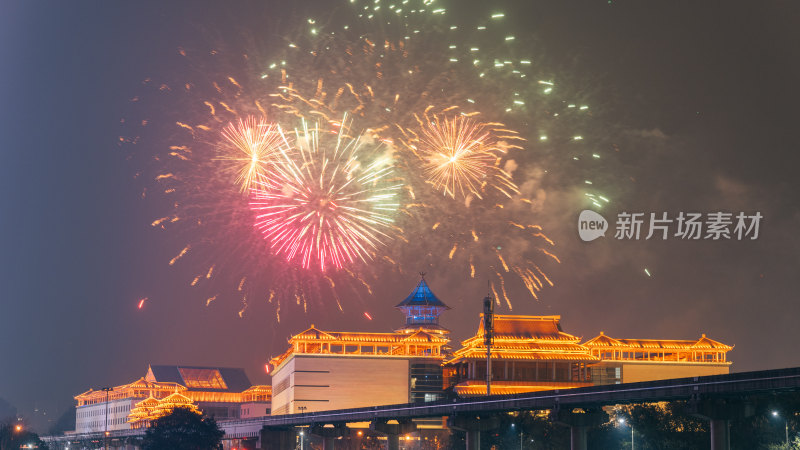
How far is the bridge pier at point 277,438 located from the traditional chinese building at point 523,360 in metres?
29.7

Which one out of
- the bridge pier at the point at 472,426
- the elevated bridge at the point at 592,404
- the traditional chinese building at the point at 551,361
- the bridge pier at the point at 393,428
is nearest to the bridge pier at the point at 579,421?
the elevated bridge at the point at 592,404

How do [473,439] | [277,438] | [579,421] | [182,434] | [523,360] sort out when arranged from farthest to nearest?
[523,360], [277,438], [182,434], [473,439], [579,421]

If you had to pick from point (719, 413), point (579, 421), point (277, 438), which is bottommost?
point (277, 438)

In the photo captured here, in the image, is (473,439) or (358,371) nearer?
(473,439)

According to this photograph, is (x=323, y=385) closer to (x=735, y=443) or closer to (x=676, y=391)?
(x=735, y=443)

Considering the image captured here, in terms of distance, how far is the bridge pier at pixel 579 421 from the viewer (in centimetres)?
8294

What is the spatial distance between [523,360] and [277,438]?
41143 millimetres

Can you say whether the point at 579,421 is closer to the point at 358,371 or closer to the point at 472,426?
the point at 472,426

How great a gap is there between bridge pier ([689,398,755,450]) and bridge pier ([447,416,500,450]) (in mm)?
30107

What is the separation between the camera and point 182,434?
450 feet

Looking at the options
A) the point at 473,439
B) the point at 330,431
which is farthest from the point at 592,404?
the point at 330,431

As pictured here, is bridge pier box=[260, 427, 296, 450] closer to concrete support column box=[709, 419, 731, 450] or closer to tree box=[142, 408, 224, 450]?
tree box=[142, 408, 224, 450]

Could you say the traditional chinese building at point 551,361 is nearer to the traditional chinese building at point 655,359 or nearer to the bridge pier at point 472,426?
the traditional chinese building at point 655,359

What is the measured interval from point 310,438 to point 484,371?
28740 millimetres
